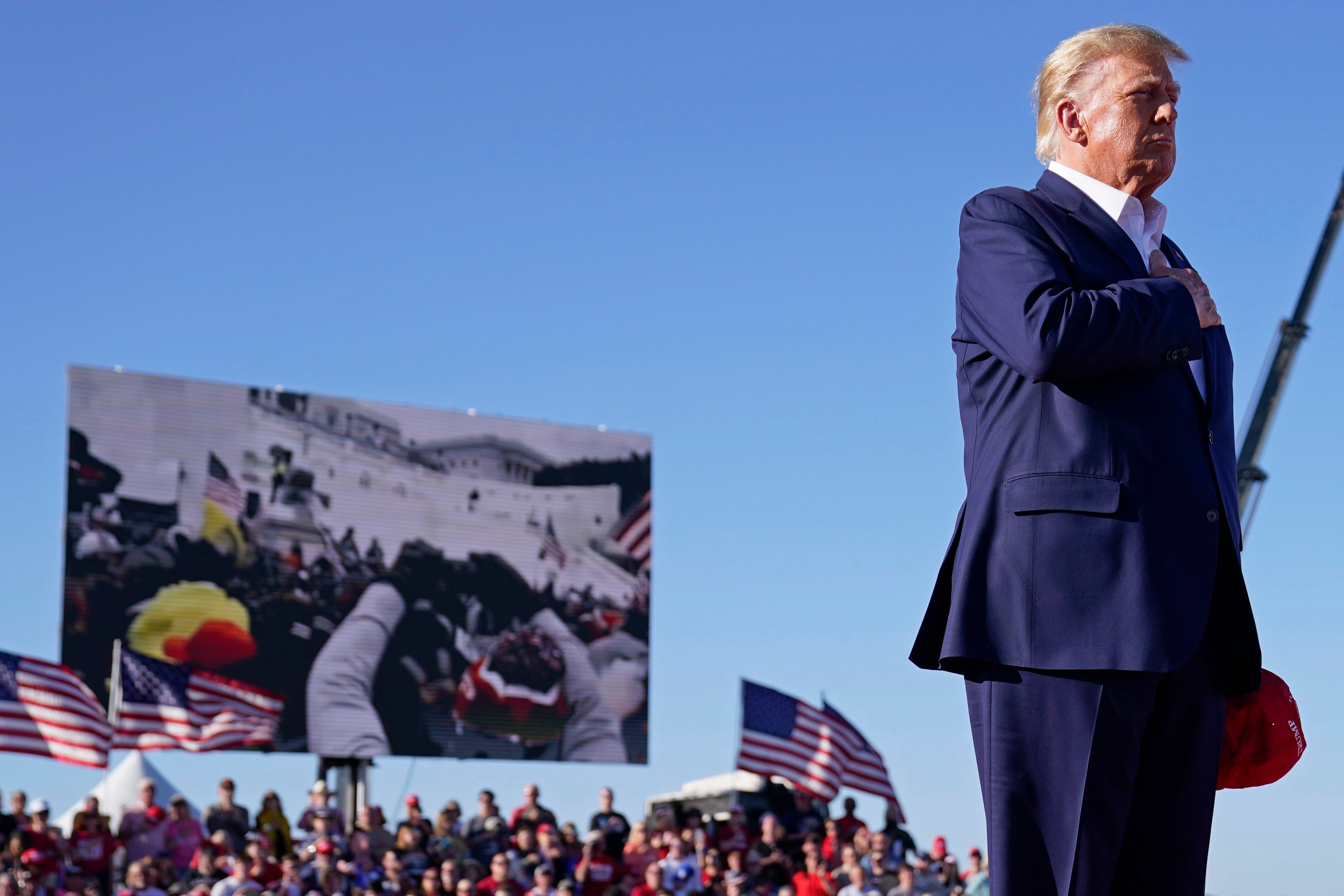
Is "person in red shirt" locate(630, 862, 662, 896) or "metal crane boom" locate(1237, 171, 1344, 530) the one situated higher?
"metal crane boom" locate(1237, 171, 1344, 530)

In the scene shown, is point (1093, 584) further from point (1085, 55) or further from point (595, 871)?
point (595, 871)

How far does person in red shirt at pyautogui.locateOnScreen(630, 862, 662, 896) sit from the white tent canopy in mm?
8612

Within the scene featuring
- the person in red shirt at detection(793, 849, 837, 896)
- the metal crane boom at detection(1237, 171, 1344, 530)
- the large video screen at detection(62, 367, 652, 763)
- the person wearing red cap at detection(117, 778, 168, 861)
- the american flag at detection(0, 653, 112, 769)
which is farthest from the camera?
the large video screen at detection(62, 367, 652, 763)

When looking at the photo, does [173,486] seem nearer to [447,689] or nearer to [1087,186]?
[447,689]

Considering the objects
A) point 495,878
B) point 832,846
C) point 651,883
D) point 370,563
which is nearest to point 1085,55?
point 495,878

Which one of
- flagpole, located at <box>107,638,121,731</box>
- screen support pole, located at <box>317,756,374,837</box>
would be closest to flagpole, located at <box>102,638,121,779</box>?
flagpole, located at <box>107,638,121,731</box>

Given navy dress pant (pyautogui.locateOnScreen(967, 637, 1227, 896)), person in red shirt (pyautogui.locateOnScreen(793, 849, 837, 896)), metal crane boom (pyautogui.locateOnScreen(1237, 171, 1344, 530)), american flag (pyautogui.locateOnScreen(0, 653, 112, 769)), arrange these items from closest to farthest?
1. navy dress pant (pyautogui.locateOnScreen(967, 637, 1227, 896))
2. metal crane boom (pyautogui.locateOnScreen(1237, 171, 1344, 530))
3. person in red shirt (pyautogui.locateOnScreen(793, 849, 837, 896))
4. american flag (pyautogui.locateOnScreen(0, 653, 112, 769))

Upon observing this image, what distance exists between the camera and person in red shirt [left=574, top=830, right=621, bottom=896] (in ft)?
47.2

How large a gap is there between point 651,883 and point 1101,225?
12585mm

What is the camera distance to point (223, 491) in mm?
21078

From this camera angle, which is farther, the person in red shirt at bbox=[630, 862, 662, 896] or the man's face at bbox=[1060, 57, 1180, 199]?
the person in red shirt at bbox=[630, 862, 662, 896]

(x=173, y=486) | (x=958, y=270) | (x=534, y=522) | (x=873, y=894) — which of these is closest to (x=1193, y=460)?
(x=958, y=270)

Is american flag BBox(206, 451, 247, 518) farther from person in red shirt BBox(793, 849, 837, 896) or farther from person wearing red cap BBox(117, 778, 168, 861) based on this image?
person in red shirt BBox(793, 849, 837, 896)

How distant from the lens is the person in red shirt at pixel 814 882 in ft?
46.6
